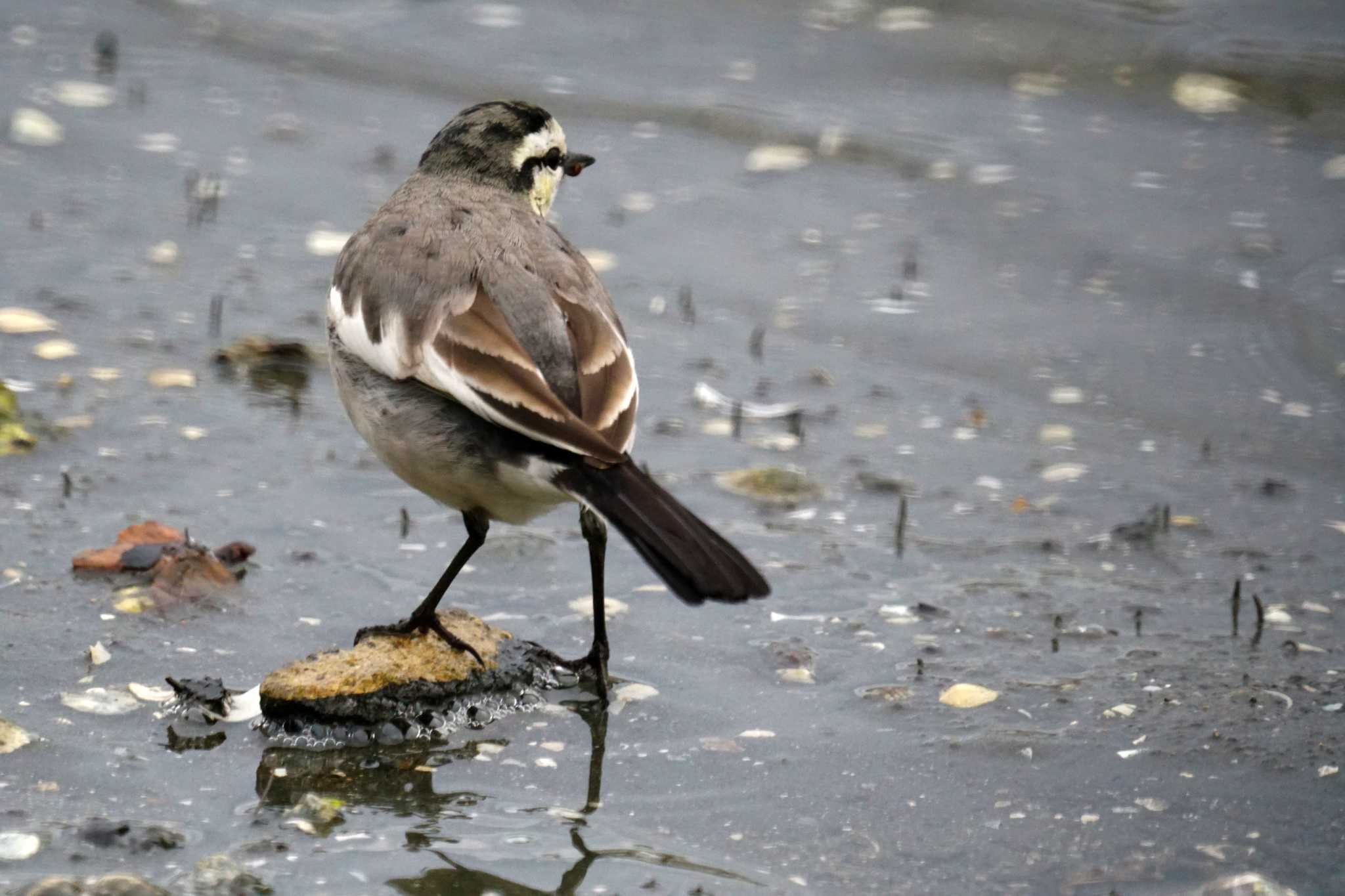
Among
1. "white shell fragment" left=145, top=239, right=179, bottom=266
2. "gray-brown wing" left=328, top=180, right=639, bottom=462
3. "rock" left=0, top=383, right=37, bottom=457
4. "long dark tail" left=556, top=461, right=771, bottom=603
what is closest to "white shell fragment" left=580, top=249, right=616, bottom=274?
"white shell fragment" left=145, top=239, right=179, bottom=266

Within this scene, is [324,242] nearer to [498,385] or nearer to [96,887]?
[498,385]

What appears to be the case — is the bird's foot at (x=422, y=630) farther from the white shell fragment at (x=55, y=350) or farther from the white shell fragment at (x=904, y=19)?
the white shell fragment at (x=904, y=19)

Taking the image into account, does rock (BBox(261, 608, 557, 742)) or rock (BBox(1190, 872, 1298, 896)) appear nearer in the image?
rock (BBox(1190, 872, 1298, 896))

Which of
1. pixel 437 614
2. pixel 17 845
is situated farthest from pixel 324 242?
pixel 17 845

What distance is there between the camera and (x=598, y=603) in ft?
16.6

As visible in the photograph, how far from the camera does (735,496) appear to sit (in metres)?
6.61

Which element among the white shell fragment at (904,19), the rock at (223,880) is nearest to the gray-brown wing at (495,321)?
the rock at (223,880)

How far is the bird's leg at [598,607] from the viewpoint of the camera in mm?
5051

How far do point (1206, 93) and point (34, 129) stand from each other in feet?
23.4

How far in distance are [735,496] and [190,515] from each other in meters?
1.92

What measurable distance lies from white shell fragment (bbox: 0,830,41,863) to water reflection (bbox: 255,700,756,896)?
51cm

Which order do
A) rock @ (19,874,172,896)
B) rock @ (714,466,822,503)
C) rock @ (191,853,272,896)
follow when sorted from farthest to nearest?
rock @ (714,466,822,503)
rock @ (191,853,272,896)
rock @ (19,874,172,896)

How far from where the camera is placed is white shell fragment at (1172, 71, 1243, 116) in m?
11.5

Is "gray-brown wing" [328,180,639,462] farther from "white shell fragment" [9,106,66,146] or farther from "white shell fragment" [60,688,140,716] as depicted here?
"white shell fragment" [9,106,66,146]
